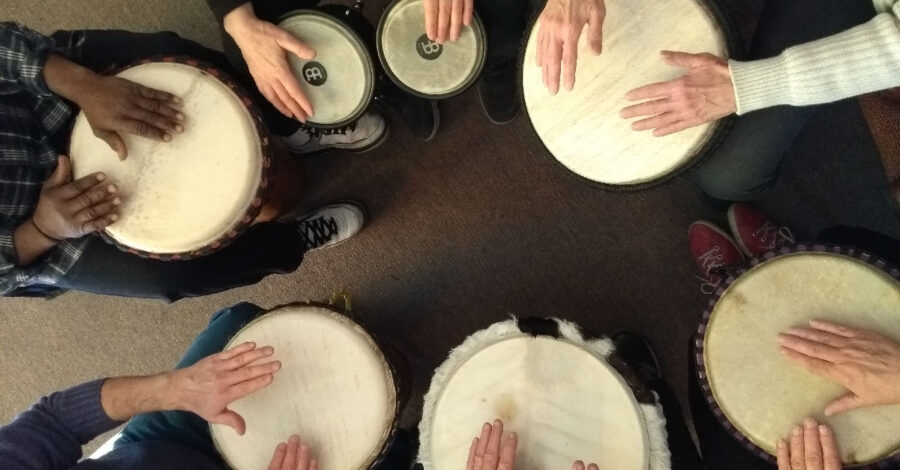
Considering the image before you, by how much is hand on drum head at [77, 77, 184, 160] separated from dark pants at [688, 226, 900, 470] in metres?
1.30

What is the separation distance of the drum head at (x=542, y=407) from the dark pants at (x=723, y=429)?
232 millimetres

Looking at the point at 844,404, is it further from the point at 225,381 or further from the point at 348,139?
the point at 348,139

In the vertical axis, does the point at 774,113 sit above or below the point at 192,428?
above

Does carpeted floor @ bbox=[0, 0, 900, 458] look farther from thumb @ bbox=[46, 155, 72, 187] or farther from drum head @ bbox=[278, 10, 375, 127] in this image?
thumb @ bbox=[46, 155, 72, 187]

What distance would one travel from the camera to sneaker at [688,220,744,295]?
1.73 meters

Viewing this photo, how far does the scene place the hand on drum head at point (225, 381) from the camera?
4.35ft

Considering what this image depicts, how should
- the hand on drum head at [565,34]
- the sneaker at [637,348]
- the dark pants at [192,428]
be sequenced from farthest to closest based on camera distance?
the sneaker at [637,348] < the dark pants at [192,428] < the hand on drum head at [565,34]

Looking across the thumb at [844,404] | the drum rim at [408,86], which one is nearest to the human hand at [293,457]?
the drum rim at [408,86]

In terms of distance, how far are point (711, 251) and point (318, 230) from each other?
1.14m

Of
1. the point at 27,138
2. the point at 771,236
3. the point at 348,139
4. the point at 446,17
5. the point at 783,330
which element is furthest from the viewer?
the point at 348,139

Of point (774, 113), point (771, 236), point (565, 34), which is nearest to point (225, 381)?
point (565, 34)

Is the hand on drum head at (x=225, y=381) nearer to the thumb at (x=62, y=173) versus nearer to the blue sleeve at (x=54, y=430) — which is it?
the blue sleeve at (x=54, y=430)

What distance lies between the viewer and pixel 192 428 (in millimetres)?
1532

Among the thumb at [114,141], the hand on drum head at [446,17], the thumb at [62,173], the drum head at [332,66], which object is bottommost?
the thumb at [62,173]
